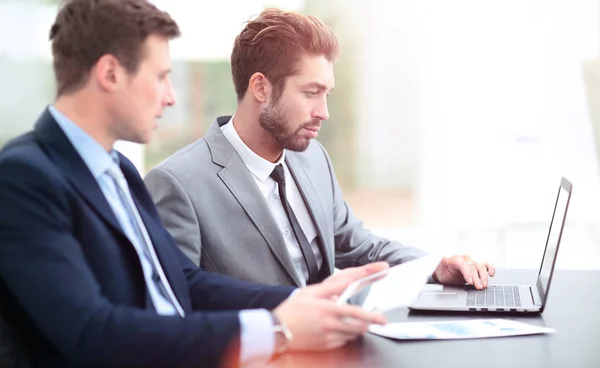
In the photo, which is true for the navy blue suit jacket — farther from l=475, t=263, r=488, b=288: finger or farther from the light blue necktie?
l=475, t=263, r=488, b=288: finger

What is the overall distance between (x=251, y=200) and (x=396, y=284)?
61 centimetres

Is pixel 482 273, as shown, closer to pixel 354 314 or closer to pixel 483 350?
pixel 483 350

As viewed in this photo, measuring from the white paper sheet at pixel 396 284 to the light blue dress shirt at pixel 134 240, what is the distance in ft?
0.64

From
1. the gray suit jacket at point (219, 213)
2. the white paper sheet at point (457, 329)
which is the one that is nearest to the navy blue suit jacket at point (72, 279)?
the white paper sheet at point (457, 329)

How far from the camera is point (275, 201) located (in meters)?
2.15

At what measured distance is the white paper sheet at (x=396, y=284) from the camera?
1.43 m

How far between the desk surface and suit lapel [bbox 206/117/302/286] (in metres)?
0.34

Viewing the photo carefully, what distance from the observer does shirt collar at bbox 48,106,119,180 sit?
4.26ft

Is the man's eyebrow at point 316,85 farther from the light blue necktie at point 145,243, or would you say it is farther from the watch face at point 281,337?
the watch face at point 281,337

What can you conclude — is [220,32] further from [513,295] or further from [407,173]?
[513,295]

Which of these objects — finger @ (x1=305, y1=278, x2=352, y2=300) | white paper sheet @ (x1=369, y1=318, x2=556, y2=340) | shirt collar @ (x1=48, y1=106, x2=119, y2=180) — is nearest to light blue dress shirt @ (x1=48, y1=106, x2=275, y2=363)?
shirt collar @ (x1=48, y1=106, x2=119, y2=180)

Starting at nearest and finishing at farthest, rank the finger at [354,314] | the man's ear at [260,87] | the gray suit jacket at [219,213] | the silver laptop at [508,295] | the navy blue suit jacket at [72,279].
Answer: the navy blue suit jacket at [72,279]
the finger at [354,314]
the silver laptop at [508,295]
the gray suit jacket at [219,213]
the man's ear at [260,87]

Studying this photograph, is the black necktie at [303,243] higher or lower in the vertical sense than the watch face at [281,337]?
lower

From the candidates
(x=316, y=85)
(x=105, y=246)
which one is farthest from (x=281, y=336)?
(x=316, y=85)
